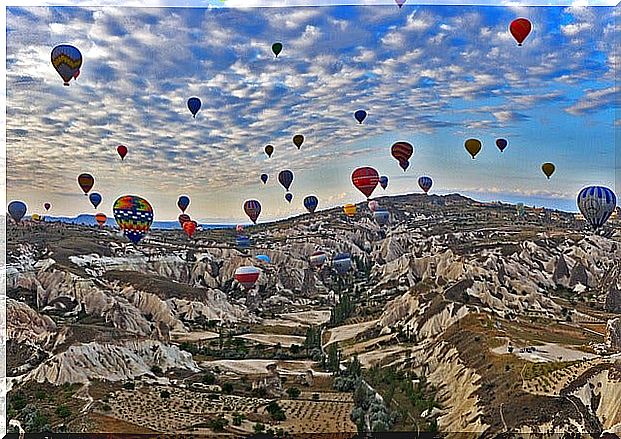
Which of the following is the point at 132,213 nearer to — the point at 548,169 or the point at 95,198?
the point at 95,198

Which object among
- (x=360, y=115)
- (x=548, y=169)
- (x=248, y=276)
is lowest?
(x=248, y=276)

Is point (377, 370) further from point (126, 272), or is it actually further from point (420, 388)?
point (126, 272)

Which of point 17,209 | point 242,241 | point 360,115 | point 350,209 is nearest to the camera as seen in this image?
point 17,209

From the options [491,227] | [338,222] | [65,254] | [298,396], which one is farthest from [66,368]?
[491,227]

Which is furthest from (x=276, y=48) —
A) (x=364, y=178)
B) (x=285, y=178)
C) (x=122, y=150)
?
(x=122, y=150)

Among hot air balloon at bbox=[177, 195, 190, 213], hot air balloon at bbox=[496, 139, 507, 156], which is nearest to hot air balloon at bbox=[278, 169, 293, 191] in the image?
hot air balloon at bbox=[177, 195, 190, 213]

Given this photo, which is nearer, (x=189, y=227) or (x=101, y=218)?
(x=101, y=218)

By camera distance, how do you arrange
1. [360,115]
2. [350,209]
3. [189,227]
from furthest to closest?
1. [350,209]
2. [189,227]
3. [360,115]
